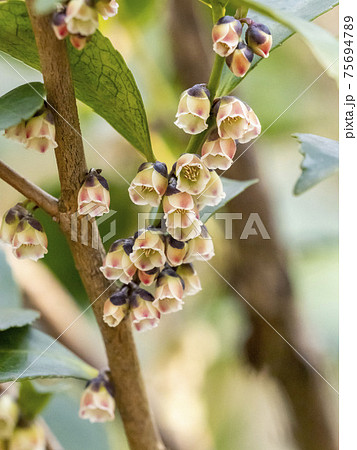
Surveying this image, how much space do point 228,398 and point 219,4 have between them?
0.96m

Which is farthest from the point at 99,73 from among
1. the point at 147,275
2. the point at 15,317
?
the point at 15,317

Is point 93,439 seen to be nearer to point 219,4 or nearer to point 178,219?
point 178,219

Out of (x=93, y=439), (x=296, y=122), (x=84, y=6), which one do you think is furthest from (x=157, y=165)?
(x=296, y=122)

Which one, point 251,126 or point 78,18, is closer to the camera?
point 78,18

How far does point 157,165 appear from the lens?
468mm

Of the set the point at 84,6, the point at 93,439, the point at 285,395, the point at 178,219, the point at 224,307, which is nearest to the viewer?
the point at 84,6

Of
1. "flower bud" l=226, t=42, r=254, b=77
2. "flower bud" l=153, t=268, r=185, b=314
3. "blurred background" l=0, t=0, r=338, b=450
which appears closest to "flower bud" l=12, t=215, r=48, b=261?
"flower bud" l=153, t=268, r=185, b=314

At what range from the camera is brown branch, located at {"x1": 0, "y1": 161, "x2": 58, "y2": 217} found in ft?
1.55

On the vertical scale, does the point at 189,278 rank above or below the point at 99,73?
below

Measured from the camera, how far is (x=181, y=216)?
456 mm

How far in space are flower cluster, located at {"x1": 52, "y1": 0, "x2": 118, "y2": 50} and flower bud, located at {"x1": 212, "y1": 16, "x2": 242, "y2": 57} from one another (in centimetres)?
8

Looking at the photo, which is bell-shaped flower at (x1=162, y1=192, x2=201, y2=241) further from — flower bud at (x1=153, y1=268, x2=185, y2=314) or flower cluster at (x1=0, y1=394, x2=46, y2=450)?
flower cluster at (x1=0, y1=394, x2=46, y2=450)

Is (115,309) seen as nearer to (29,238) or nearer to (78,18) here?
(29,238)

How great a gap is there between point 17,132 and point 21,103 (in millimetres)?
35
